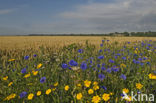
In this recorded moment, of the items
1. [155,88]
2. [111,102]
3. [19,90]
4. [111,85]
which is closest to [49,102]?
[19,90]

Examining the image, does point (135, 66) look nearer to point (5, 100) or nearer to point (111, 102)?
point (111, 102)

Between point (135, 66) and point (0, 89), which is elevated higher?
point (135, 66)

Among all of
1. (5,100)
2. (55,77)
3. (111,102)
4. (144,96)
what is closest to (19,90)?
(5,100)

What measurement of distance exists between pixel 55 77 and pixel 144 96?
139cm

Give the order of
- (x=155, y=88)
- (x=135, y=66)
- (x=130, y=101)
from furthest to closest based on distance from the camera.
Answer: (x=135, y=66), (x=155, y=88), (x=130, y=101)

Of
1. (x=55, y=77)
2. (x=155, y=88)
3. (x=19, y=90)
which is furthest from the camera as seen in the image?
(x=55, y=77)

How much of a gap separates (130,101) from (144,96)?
9.5 inches

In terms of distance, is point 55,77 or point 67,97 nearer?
point 67,97

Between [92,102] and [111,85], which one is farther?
[111,85]

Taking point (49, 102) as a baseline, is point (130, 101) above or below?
above

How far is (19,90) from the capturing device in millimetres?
1936

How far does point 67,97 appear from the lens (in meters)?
1.70

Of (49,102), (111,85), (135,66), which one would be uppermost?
(135,66)

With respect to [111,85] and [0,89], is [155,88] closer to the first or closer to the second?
[111,85]
